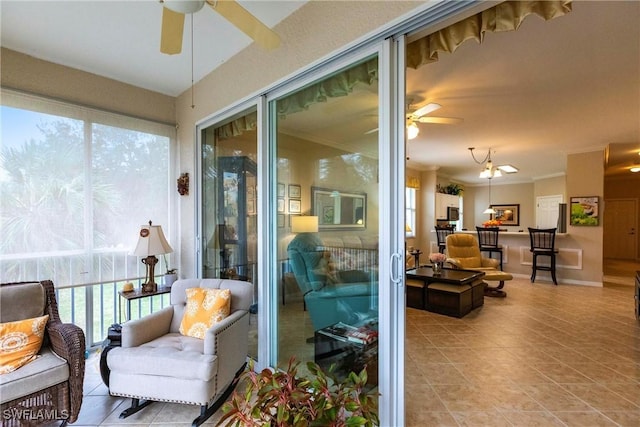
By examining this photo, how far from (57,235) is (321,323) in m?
2.68

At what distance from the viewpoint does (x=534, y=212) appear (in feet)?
30.5

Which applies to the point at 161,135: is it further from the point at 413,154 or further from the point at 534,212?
the point at 534,212

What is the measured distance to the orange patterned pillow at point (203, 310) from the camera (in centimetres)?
226

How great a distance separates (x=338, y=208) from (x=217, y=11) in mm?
1418

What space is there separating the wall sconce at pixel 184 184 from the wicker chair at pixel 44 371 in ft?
5.25

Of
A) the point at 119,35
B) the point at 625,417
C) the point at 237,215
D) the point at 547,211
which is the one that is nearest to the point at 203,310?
the point at 237,215

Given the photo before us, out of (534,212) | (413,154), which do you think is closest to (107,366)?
(413,154)

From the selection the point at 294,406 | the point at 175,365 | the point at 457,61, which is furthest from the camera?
the point at 457,61

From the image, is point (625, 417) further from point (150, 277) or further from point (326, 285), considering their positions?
point (150, 277)

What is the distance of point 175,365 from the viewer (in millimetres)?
1868

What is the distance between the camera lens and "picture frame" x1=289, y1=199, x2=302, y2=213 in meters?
2.47

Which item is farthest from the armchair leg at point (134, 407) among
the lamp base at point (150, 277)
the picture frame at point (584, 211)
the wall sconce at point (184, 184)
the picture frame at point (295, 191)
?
the picture frame at point (584, 211)

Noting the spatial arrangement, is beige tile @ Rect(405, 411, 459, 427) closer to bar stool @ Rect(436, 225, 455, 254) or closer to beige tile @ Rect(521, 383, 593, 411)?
beige tile @ Rect(521, 383, 593, 411)

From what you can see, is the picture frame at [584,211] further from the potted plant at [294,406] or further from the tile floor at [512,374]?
the potted plant at [294,406]
